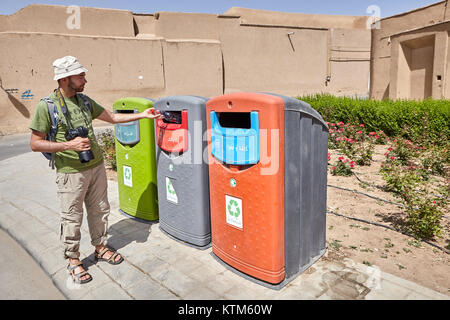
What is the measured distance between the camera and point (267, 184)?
2375mm

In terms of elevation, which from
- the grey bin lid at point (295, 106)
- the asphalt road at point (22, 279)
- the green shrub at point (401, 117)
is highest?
the grey bin lid at point (295, 106)

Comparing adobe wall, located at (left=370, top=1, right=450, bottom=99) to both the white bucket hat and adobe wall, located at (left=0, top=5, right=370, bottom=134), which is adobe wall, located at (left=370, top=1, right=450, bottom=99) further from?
the white bucket hat

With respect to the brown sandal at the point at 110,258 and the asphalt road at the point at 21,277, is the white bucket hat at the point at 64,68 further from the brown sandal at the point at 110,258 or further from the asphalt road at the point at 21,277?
the asphalt road at the point at 21,277

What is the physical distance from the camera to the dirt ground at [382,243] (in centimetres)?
279

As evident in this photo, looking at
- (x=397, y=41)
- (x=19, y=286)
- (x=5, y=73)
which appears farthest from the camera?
(x=5, y=73)

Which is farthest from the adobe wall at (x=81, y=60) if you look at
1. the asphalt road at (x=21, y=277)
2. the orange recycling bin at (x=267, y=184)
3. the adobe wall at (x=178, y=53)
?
the orange recycling bin at (x=267, y=184)

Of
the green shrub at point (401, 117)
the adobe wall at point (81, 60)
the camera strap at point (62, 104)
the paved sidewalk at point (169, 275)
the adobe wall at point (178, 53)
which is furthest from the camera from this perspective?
the adobe wall at point (178, 53)

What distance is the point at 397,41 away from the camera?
44.8ft

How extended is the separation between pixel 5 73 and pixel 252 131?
53.0ft

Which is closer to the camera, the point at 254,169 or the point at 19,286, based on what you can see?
the point at 254,169

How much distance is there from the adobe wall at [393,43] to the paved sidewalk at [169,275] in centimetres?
1235

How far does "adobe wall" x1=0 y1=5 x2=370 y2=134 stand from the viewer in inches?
605
